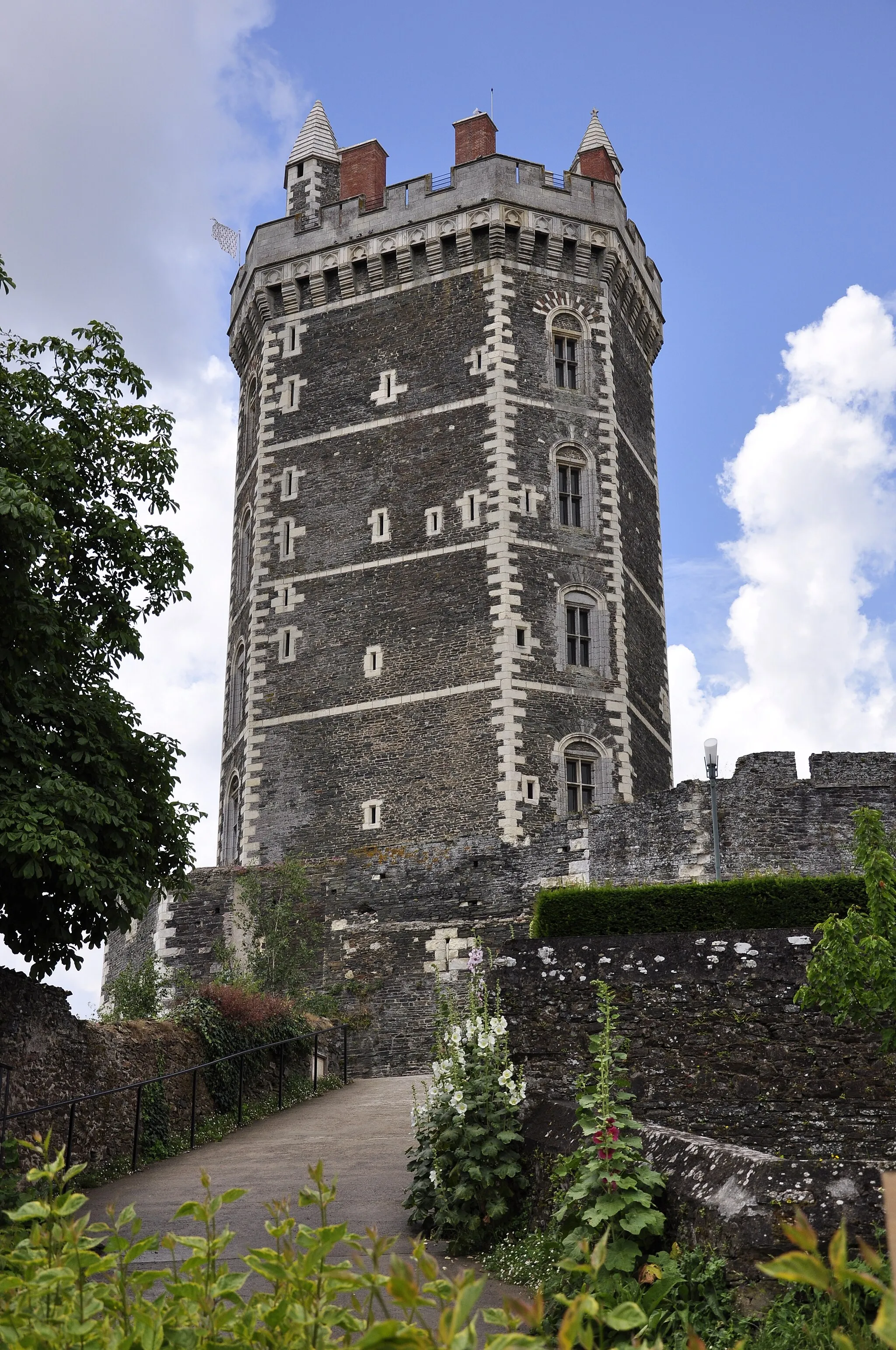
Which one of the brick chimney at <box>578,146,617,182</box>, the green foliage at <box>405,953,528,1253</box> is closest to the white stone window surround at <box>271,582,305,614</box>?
the brick chimney at <box>578,146,617,182</box>

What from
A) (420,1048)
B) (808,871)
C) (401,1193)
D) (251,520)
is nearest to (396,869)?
(420,1048)

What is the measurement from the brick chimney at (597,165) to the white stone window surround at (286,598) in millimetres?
14466

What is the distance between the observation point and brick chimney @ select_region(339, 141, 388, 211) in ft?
121

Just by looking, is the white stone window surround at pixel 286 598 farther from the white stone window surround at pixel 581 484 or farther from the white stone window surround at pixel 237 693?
the white stone window surround at pixel 581 484

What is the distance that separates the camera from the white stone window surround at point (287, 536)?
33.7 m

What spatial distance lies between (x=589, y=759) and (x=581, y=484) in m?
6.88

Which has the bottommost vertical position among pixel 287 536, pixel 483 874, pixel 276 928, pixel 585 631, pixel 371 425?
pixel 276 928

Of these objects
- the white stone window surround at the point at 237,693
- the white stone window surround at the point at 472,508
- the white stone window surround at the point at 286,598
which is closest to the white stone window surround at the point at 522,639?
the white stone window surround at the point at 472,508

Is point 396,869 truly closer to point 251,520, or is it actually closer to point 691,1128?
point 251,520

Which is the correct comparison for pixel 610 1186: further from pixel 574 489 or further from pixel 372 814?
pixel 574 489

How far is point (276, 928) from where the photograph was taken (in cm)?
2761

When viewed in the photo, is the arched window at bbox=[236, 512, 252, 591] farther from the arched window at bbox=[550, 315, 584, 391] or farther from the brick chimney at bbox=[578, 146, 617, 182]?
the brick chimney at bbox=[578, 146, 617, 182]

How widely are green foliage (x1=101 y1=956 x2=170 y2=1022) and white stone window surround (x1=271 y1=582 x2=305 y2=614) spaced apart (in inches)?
382

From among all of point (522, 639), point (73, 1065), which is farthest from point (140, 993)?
point (522, 639)
